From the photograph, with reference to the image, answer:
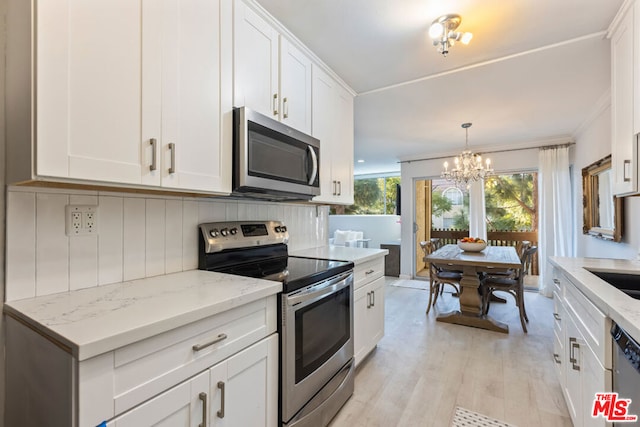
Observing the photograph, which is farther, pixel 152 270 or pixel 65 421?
pixel 152 270

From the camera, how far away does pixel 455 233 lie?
5531mm

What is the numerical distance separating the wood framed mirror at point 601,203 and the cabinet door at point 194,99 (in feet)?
10.4

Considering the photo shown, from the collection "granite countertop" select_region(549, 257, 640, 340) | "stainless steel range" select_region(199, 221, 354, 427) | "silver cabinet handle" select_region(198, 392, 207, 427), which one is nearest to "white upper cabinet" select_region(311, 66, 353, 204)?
"stainless steel range" select_region(199, 221, 354, 427)

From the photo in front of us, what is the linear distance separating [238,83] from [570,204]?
493 centimetres

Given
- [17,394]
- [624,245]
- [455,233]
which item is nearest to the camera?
[17,394]

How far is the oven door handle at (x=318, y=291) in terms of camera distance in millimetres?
1340

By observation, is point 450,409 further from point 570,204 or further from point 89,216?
point 570,204

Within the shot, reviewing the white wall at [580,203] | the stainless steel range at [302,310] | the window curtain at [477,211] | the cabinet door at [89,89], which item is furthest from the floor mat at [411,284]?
the cabinet door at [89,89]

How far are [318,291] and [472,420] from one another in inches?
47.2

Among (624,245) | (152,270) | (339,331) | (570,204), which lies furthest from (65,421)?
(570,204)

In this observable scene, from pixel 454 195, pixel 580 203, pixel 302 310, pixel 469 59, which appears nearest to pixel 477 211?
pixel 454 195

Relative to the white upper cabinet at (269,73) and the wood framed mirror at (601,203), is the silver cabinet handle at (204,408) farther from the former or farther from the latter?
the wood framed mirror at (601,203)

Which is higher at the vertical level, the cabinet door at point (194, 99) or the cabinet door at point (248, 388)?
the cabinet door at point (194, 99)

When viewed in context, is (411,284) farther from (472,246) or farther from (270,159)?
(270,159)
